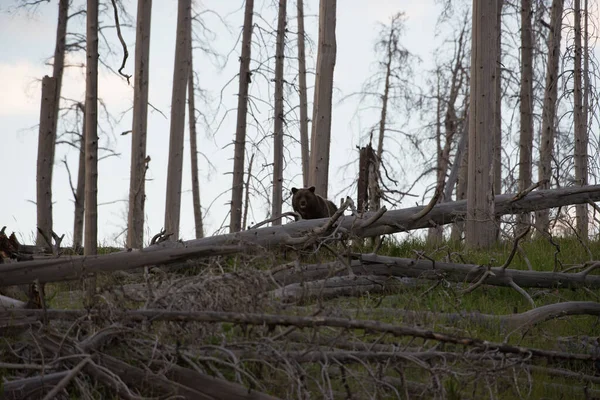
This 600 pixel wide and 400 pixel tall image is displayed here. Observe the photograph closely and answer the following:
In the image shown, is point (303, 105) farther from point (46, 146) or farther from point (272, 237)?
point (272, 237)

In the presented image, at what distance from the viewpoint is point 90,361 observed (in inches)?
211

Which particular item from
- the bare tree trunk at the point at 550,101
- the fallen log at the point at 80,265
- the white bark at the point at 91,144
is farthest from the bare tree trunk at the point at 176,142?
the fallen log at the point at 80,265

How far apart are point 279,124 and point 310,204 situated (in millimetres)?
7369

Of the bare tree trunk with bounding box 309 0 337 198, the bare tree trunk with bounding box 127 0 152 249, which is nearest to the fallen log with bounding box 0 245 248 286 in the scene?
the bare tree trunk with bounding box 309 0 337 198

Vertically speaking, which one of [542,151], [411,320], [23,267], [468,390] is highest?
[542,151]

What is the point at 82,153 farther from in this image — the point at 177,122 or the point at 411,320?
the point at 411,320

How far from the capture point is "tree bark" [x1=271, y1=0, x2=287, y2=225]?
18.9 m

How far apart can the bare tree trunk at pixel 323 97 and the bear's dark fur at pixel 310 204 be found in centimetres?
101

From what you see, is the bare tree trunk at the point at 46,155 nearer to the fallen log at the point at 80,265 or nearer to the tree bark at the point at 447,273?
the fallen log at the point at 80,265

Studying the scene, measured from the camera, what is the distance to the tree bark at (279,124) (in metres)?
18.9

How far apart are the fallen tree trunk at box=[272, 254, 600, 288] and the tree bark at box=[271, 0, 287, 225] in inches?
366

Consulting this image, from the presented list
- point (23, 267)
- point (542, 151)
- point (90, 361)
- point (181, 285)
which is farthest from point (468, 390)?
point (542, 151)

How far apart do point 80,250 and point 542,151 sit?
11.2 m

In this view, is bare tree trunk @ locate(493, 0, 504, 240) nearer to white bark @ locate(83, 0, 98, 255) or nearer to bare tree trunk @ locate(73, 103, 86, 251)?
bare tree trunk @ locate(73, 103, 86, 251)
